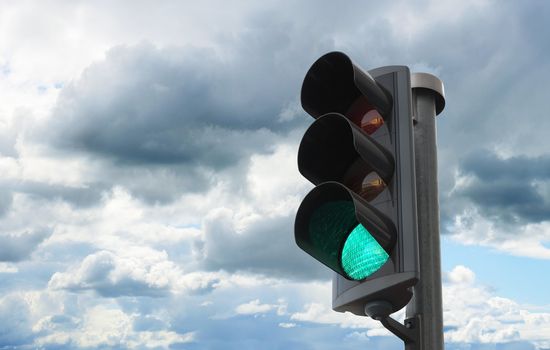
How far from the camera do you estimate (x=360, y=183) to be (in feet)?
18.8

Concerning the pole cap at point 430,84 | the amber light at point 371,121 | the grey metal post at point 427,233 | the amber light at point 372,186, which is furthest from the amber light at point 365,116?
the pole cap at point 430,84

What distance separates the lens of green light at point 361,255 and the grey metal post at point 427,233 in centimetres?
94

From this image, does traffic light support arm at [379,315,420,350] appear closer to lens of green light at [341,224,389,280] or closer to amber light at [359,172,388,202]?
lens of green light at [341,224,389,280]

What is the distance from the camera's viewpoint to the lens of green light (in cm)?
509

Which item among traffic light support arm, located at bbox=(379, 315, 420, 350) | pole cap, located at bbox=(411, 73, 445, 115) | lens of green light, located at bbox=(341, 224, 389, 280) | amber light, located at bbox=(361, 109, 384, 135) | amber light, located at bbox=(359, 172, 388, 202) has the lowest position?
traffic light support arm, located at bbox=(379, 315, 420, 350)

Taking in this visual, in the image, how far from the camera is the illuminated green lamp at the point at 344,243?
5.07 metres

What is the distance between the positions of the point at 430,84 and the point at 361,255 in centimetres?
226

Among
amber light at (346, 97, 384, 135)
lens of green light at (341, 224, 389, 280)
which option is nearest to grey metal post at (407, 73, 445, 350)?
amber light at (346, 97, 384, 135)

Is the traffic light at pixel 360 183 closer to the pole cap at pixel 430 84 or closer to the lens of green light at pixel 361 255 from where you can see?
the lens of green light at pixel 361 255

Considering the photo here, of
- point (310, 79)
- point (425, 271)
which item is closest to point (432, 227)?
point (425, 271)

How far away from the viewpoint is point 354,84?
5797 mm

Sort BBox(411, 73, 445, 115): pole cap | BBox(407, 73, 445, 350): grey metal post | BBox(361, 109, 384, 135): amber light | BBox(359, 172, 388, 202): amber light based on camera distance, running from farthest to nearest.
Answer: BBox(411, 73, 445, 115): pole cap
BBox(407, 73, 445, 350): grey metal post
BBox(361, 109, 384, 135): amber light
BBox(359, 172, 388, 202): amber light

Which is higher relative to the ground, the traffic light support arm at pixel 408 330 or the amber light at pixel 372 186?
the amber light at pixel 372 186

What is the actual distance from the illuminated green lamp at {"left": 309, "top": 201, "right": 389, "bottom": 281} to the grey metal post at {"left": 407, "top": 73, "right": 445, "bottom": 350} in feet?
3.11
